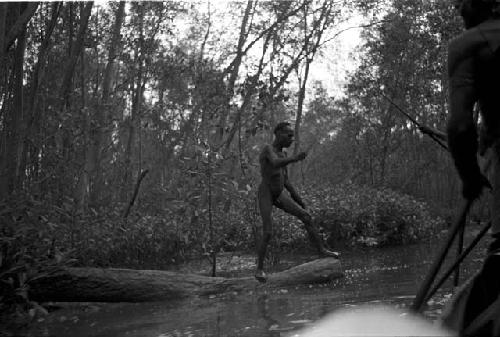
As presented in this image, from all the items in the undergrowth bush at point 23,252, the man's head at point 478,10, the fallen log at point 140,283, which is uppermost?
the man's head at point 478,10

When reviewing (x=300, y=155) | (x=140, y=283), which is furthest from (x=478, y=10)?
(x=140, y=283)

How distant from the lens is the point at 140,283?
721cm

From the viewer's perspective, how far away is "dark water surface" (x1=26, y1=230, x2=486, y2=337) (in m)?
5.23

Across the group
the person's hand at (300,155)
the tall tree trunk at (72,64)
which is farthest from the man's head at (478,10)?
the tall tree trunk at (72,64)

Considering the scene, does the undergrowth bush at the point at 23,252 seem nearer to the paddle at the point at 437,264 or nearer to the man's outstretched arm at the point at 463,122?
the paddle at the point at 437,264

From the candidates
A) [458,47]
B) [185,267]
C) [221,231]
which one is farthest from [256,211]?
[458,47]

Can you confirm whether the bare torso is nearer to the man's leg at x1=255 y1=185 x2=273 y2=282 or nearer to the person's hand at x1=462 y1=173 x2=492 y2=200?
the man's leg at x1=255 y1=185 x2=273 y2=282

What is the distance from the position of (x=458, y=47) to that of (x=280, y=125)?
19.6ft

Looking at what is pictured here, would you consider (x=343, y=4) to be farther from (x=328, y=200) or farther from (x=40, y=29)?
(x=40, y=29)

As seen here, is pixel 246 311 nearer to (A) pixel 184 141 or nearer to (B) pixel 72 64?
(B) pixel 72 64

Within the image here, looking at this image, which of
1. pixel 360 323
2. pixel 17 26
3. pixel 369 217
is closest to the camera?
pixel 360 323

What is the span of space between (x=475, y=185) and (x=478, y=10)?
33.0 inches

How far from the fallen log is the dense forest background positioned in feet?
0.99

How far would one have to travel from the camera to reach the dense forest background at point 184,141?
340 inches
